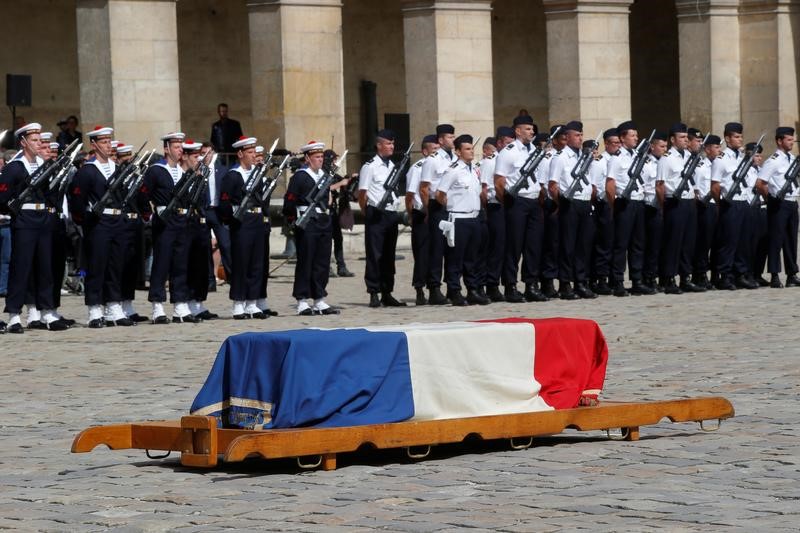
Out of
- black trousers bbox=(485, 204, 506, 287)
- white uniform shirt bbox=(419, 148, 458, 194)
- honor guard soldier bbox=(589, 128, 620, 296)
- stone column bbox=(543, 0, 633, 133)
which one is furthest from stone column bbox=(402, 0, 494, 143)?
white uniform shirt bbox=(419, 148, 458, 194)

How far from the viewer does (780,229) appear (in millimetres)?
20141

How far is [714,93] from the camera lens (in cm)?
3091

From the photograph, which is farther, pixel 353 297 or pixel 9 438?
pixel 353 297

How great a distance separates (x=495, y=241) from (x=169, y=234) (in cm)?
345

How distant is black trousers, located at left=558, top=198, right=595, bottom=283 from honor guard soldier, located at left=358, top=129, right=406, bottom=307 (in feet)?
5.85

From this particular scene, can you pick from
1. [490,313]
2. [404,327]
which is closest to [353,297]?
[490,313]

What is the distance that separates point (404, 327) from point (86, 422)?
2211mm

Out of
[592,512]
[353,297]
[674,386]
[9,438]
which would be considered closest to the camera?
[592,512]

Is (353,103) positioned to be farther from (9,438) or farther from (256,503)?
(256,503)

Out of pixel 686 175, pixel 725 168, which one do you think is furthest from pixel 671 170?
pixel 725 168

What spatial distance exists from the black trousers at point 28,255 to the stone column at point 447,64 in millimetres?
11148

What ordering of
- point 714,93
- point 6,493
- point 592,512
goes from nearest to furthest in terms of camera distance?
point 592,512 < point 6,493 < point 714,93

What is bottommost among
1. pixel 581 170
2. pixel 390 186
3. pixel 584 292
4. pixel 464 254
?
pixel 584 292

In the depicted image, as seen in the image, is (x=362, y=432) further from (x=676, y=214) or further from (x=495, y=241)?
(x=676, y=214)
